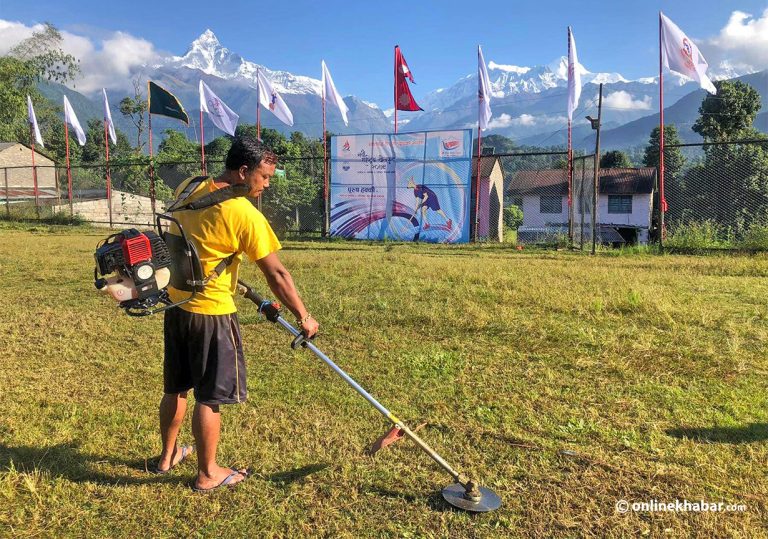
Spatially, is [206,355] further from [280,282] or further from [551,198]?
[551,198]

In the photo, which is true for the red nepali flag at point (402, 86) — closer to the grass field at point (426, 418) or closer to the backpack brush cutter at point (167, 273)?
the grass field at point (426, 418)

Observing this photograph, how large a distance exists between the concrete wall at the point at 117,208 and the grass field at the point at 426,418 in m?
18.4

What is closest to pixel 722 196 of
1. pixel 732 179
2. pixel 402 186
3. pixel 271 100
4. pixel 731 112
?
pixel 732 179

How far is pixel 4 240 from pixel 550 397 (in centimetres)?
1638

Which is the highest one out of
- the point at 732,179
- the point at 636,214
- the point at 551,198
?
the point at 551,198

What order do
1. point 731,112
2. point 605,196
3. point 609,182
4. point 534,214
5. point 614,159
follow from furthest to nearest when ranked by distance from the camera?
point 614,159 < point 534,214 < point 605,196 < point 609,182 < point 731,112

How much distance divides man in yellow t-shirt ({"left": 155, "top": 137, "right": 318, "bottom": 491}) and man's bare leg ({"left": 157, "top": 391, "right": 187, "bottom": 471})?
0.20 feet

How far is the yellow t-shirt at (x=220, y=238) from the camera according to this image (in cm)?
266

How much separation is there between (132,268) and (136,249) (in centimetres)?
9

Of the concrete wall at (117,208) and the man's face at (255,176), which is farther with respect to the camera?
the concrete wall at (117,208)

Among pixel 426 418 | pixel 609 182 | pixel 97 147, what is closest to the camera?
pixel 426 418

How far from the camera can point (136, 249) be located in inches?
101

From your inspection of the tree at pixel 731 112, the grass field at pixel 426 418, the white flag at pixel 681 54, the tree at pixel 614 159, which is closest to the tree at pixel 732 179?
the tree at pixel 731 112

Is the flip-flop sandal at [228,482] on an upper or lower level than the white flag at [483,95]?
lower
